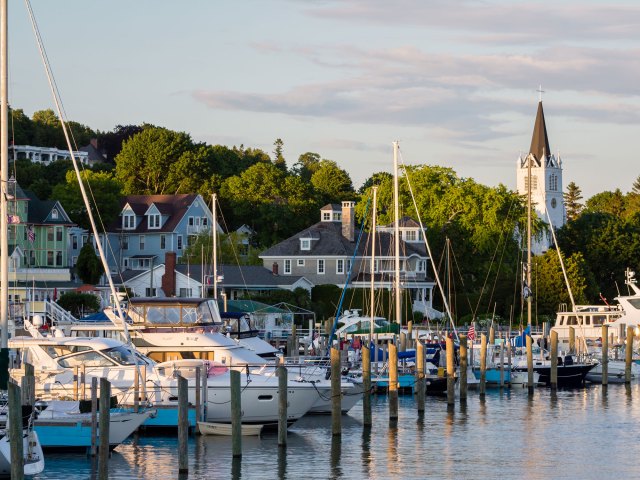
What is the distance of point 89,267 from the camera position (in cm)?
10469

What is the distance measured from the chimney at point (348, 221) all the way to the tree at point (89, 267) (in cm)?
2066

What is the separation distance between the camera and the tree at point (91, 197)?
398 feet

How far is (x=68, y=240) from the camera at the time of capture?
112 metres

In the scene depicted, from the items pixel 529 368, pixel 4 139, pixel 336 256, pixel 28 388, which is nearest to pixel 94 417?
pixel 28 388

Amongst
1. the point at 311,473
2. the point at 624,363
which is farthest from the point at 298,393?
the point at 624,363

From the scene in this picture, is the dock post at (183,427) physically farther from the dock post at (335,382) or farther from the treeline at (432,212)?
the treeline at (432,212)

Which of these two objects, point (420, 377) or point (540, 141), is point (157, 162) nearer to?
point (540, 141)

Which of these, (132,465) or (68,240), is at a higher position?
(68,240)

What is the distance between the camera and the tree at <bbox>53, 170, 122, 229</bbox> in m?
121

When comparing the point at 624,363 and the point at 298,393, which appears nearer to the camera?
the point at 298,393

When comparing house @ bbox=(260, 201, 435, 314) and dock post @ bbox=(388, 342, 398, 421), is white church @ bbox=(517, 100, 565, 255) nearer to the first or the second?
house @ bbox=(260, 201, 435, 314)

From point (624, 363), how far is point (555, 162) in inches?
3873

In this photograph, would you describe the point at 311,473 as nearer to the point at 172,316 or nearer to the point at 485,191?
the point at 172,316

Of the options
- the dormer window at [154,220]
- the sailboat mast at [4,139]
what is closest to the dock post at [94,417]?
the sailboat mast at [4,139]
